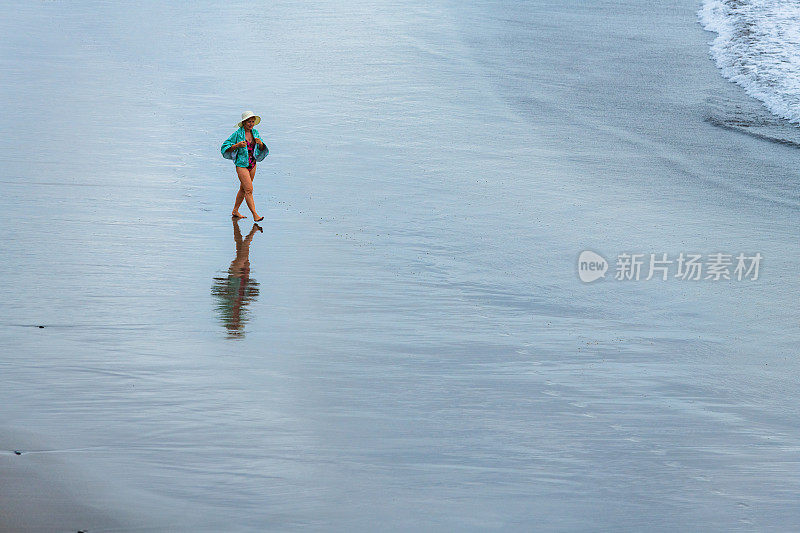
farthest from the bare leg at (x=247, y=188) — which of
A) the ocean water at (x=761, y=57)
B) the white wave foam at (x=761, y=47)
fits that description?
the white wave foam at (x=761, y=47)

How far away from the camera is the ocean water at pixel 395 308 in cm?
598

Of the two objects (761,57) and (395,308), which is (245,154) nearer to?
(395,308)

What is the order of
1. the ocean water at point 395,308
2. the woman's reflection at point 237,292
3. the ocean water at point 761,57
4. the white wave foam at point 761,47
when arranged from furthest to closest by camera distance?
the white wave foam at point 761,47
the ocean water at point 761,57
the woman's reflection at point 237,292
the ocean water at point 395,308

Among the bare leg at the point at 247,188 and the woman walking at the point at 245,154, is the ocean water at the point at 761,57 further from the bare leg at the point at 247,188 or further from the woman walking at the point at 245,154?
the bare leg at the point at 247,188

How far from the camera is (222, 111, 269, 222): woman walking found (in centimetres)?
1162

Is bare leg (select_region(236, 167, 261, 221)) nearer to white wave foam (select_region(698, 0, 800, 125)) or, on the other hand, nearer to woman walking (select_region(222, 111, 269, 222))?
woman walking (select_region(222, 111, 269, 222))

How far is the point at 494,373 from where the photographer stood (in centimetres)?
760

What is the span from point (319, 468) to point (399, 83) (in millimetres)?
14199

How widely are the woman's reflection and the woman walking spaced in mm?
913

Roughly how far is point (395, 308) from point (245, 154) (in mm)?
3783

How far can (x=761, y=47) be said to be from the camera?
23281 millimetres

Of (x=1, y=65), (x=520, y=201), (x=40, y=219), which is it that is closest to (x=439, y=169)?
(x=520, y=201)

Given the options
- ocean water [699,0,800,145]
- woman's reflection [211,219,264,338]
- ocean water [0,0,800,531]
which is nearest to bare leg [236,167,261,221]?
ocean water [0,0,800,531]

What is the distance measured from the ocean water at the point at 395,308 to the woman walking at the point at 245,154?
327 millimetres
